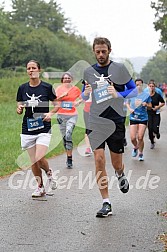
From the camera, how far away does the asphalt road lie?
555cm

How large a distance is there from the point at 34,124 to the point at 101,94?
4.54 ft

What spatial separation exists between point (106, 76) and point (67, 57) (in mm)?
77082

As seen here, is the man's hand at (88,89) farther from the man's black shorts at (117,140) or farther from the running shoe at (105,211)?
the running shoe at (105,211)

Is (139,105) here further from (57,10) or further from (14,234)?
(57,10)

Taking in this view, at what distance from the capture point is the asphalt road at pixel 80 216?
18.2 ft

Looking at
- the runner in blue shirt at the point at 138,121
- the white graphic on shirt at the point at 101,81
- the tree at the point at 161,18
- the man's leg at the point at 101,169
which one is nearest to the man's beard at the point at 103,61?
the white graphic on shirt at the point at 101,81

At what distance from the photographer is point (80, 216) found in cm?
678

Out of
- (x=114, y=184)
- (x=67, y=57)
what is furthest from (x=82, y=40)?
(x=114, y=184)

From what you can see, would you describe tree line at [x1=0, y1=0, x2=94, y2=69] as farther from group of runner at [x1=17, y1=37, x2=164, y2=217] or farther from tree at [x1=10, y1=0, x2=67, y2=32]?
group of runner at [x1=17, y1=37, x2=164, y2=217]

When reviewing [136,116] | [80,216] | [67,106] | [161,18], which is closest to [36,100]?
[80,216]

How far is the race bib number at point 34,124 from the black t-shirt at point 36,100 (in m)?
0.04

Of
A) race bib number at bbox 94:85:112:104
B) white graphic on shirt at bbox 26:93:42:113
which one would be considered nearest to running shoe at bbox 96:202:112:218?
race bib number at bbox 94:85:112:104

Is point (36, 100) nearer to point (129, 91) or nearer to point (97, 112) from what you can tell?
point (97, 112)

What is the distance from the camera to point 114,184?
9.16m
